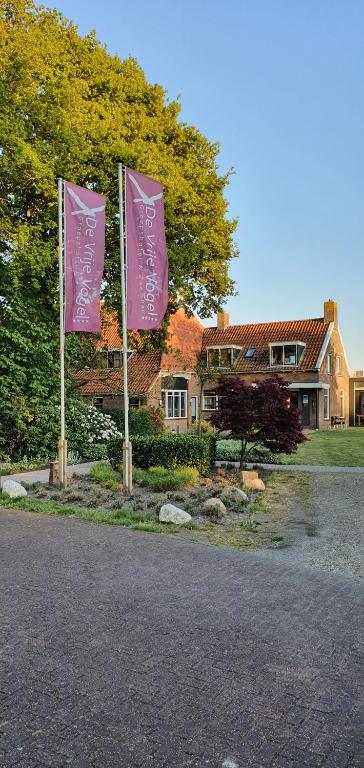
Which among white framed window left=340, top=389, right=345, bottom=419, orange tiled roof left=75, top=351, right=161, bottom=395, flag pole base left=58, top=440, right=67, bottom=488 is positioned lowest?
flag pole base left=58, top=440, right=67, bottom=488

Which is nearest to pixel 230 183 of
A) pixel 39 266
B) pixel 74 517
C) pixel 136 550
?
pixel 39 266

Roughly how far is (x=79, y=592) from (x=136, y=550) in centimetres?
184

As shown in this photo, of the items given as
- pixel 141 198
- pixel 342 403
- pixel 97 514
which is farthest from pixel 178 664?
pixel 342 403

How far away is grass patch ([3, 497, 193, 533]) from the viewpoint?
358 inches

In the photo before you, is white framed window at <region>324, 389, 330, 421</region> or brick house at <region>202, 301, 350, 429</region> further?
white framed window at <region>324, 389, 330, 421</region>

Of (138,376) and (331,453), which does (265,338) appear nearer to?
(138,376)

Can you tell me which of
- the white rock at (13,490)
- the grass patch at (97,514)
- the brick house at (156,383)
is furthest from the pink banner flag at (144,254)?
the brick house at (156,383)

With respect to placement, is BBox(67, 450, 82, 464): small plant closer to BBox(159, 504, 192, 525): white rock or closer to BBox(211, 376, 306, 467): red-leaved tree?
BBox(211, 376, 306, 467): red-leaved tree

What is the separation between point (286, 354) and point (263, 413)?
80.8 feet

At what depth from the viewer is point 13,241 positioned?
18.5 meters

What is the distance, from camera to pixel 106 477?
14.1 metres

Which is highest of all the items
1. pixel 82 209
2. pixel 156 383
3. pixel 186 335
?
pixel 186 335

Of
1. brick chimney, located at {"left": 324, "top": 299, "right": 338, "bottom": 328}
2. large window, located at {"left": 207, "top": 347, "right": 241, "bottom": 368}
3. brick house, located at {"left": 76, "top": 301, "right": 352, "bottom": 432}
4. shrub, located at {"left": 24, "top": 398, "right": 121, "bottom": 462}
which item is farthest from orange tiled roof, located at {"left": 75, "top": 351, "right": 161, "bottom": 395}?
brick chimney, located at {"left": 324, "top": 299, "right": 338, "bottom": 328}

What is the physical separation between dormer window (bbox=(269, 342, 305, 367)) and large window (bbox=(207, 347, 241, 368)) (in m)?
2.92
